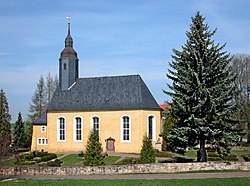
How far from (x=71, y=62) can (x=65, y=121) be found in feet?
26.3

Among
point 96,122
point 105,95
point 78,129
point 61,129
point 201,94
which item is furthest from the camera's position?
point 61,129

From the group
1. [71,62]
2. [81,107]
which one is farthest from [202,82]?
[71,62]

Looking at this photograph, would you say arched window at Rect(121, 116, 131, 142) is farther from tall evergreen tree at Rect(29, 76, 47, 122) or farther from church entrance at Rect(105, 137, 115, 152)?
tall evergreen tree at Rect(29, 76, 47, 122)

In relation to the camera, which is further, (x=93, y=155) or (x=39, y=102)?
(x=39, y=102)

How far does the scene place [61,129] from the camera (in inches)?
1971

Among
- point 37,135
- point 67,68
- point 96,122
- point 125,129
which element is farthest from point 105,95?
point 37,135

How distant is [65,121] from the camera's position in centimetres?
4972

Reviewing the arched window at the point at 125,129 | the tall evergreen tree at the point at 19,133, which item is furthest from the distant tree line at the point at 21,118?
the arched window at the point at 125,129

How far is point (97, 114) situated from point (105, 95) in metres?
2.63

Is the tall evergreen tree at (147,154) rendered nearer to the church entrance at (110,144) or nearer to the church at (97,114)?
the church at (97,114)

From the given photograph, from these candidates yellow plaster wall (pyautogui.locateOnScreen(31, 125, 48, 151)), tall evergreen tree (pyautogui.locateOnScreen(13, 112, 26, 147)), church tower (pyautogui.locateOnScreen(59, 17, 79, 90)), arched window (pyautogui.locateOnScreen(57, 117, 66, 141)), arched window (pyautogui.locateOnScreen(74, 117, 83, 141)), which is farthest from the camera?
tall evergreen tree (pyautogui.locateOnScreen(13, 112, 26, 147))

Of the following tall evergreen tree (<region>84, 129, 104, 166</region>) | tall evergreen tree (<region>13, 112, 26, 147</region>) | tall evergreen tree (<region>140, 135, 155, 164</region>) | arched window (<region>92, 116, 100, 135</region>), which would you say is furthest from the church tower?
tall evergreen tree (<region>140, 135, 155, 164</region>)

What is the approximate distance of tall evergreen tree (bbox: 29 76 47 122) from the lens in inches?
2638

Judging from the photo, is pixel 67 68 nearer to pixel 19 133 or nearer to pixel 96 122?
pixel 96 122
